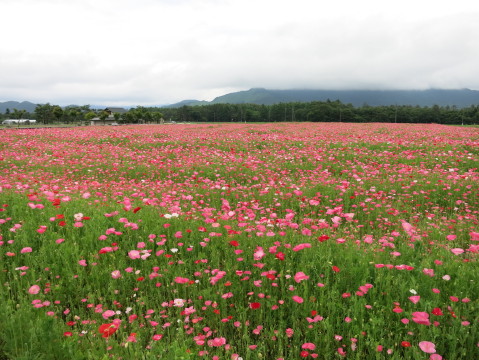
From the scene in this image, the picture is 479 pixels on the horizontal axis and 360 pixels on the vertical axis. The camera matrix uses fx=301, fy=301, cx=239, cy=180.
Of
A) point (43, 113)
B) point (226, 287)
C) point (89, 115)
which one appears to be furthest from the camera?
point (43, 113)

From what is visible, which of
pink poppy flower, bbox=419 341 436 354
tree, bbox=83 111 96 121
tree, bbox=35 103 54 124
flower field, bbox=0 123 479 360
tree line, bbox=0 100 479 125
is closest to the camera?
pink poppy flower, bbox=419 341 436 354

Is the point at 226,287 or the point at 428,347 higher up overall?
the point at 428,347

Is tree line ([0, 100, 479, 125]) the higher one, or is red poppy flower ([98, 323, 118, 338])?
tree line ([0, 100, 479, 125])

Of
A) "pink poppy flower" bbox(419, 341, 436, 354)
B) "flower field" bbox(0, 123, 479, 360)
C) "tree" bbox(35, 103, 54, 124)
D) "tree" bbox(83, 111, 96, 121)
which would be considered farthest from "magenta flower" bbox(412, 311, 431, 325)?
"tree" bbox(35, 103, 54, 124)

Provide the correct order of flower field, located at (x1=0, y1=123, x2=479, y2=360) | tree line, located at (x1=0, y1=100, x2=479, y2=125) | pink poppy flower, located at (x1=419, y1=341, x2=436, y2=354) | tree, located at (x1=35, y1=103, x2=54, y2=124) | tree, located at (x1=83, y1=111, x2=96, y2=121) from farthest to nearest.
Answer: tree, located at (x1=35, y1=103, x2=54, y2=124), tree, located at (x1=83, y1=111, x2=96, y2=121), tree line, located at (x1=0, y1=100, x2=479, y2=125), flower field, located at (x1=0, y1=123, x2=479, y2=360), pink poppy flower, located at (x1=419, y1=341, x2=436, y2=354)

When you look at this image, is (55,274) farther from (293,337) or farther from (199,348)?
(293,337)

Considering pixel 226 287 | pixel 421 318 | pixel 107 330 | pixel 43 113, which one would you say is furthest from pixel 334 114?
pixel 107 330

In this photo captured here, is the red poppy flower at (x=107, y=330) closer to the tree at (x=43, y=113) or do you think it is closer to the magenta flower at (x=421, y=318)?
the magenta flower at (x=421, y=318)

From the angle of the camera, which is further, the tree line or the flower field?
the tree line

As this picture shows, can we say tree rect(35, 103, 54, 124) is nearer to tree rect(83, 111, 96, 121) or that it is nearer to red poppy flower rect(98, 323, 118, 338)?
tree rect(83, 111, 96, 121)

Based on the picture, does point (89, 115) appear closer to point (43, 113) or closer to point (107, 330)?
point (43, 113)

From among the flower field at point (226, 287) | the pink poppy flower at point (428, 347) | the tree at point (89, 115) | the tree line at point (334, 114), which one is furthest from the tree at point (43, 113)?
the pink poppy flower at point (428, 347)

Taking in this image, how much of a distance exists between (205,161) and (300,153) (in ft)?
13.1

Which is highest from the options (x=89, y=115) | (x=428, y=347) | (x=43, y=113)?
(x=43, y=113)
